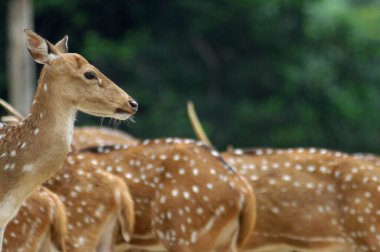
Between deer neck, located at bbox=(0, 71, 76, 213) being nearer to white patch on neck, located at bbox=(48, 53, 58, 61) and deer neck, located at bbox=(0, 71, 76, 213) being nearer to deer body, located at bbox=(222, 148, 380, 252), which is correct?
white patch on neck, located at bbox=(48, 53, 58, 61)

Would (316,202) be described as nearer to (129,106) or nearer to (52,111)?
(129,106)

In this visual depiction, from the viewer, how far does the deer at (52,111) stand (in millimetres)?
6508

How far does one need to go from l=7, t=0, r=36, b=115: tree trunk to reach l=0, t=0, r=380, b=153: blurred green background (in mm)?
2005

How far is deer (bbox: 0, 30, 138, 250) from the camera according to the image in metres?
6.51

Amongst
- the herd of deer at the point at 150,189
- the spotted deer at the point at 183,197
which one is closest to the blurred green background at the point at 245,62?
the herd of deer at the point at 150,189

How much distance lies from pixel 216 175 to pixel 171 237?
511 mm

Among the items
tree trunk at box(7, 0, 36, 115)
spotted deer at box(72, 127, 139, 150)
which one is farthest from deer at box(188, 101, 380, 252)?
tree trunk at box(7, 0, 36, 115)

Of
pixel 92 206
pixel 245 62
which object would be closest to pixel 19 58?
pixel 245 62

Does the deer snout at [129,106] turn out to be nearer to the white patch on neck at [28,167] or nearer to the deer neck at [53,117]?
the deer neck at [53,117]

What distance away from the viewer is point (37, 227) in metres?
7.29

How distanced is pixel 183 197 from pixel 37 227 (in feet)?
4.13

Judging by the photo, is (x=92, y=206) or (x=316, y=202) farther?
(x=316, y=202)

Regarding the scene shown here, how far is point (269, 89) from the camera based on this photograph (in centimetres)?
2150

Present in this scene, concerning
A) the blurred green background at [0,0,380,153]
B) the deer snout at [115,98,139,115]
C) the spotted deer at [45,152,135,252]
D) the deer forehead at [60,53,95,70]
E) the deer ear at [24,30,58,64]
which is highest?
the deer ear at [24,30,58,64]
